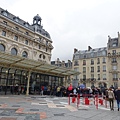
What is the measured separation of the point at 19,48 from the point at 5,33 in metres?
4.34

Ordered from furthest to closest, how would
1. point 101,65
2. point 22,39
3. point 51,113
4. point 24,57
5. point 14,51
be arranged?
point 101,65 < point 22,39 < point 14,51 < point 24,57 < point 51,113

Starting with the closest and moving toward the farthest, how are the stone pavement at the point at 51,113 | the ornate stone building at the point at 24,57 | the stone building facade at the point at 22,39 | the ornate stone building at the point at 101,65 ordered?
the stone pavement at the point at 51,113 → the ornate stone building at the point at 24,57 → the stone building facade at the point at 22,39 → the ornate stone building at the point at 101,65

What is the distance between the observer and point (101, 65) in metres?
49.3

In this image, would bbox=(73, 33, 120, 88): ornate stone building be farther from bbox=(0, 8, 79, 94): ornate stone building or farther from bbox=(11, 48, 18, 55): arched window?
bbox=(11, 48, 18, 55): arched window

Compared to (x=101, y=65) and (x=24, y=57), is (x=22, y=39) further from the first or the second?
(x=101, y=65)

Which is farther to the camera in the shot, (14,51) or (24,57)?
(14,51)

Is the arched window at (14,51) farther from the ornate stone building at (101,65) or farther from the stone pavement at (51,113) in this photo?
the stone pavement at (51,113)

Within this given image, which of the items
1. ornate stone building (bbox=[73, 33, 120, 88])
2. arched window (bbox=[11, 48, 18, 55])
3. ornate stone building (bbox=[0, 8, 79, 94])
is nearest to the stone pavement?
ornate stone building (bbox=[0, 8, 79, 94])

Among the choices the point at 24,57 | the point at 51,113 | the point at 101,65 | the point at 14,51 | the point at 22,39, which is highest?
the point at 22,39

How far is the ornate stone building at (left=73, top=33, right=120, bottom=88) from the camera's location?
47.2 meters

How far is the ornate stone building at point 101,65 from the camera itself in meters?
47.2

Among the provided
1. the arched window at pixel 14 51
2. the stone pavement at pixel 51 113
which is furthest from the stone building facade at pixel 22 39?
the stone pavement at pixel 51 113

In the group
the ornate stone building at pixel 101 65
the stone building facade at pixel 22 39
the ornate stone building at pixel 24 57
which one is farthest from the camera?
the ornate stone building at pixel 101 65

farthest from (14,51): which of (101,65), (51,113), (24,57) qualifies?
(101,65)
